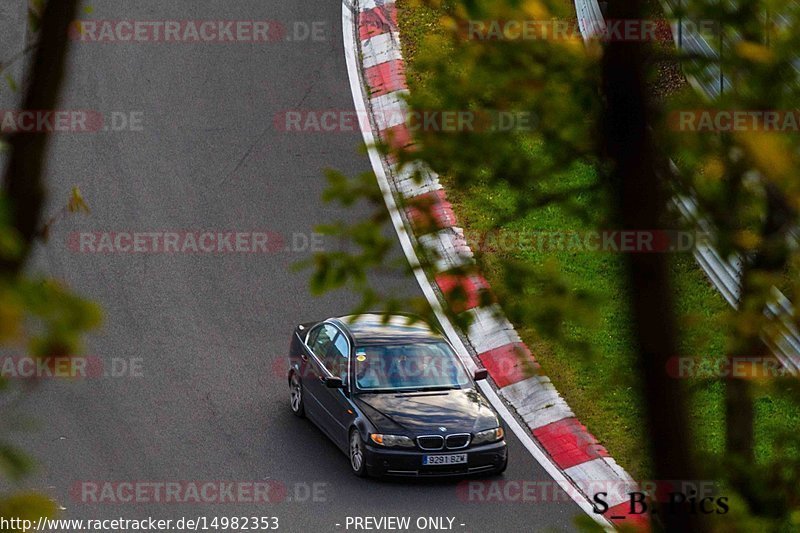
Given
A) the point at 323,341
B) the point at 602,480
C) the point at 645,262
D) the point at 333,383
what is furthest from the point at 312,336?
the point at 645,262

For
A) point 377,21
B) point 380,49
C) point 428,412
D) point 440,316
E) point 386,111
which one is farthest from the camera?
point 377,21

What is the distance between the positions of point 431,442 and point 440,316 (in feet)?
11.6

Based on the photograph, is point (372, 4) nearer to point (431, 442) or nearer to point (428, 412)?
point (428, 412)

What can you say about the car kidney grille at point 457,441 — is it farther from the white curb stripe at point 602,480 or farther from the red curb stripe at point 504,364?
the red curb stripe at point 504,364

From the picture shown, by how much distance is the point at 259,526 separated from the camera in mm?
10719

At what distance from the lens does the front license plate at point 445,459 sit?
11250 mm

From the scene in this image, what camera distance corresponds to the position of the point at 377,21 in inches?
733

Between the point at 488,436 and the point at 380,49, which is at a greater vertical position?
the point at 380,49

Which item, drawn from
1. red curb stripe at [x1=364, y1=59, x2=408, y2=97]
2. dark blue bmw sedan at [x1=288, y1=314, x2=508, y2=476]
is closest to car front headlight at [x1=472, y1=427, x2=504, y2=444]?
dark blue bmw sedan at [x1=288, y1=314, x2=508, y2=476]

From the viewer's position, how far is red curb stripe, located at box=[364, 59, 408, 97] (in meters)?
17.2

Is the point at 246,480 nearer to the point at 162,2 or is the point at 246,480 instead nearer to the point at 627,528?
the point at 627,528

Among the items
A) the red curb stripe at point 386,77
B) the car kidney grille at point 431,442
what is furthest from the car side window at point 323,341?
the red curb stripe at point 386,77

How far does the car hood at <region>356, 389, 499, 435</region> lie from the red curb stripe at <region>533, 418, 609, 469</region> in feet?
2.55

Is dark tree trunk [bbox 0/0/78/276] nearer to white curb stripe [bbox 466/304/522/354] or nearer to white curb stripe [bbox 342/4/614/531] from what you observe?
white curb stripe [bbox 342/4/614/531]
